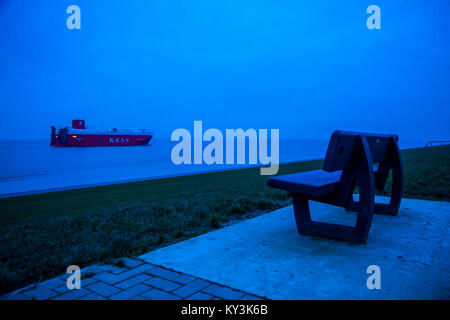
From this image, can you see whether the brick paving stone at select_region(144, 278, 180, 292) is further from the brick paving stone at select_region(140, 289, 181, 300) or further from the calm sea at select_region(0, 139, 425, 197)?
the calm sea at select_region(0, 139, 425, 197)

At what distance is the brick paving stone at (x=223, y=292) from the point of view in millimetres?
2217

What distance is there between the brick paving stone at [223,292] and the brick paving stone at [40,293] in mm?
1125

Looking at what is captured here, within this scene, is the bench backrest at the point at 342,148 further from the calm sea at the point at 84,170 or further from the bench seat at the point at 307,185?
the calm sea at the point at 84,170

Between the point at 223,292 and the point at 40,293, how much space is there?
1.36m

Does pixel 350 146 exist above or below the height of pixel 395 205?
above

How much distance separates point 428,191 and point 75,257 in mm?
6637

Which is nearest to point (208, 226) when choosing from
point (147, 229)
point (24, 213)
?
point (147, 229)

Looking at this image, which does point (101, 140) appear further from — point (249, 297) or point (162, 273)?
point (249, 297)

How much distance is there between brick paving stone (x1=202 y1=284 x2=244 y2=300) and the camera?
222 centimetres

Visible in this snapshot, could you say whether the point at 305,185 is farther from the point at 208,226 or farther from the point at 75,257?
the point at 75,257

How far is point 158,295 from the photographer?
224 centimetres

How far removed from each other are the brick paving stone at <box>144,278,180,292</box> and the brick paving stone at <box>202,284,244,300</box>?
252 mm

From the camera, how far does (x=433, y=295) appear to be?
220 centimetres

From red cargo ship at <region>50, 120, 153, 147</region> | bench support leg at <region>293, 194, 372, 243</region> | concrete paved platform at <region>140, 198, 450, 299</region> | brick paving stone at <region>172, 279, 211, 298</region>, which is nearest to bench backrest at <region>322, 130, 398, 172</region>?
bench support leg at <region>293, 194, 372, 243</region>
